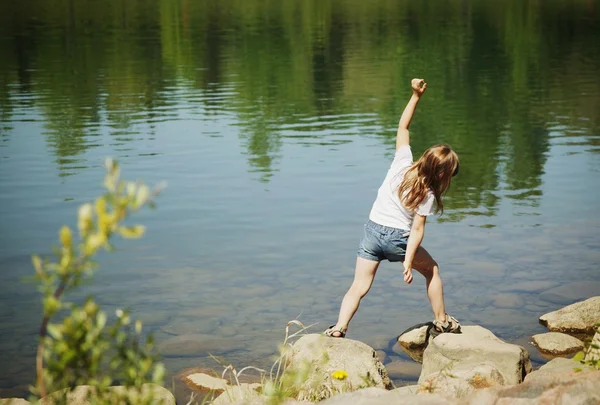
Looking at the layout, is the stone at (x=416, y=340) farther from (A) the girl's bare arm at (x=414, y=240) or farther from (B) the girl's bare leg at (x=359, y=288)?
(A) the girl's bare arm at (x=414, y=240)

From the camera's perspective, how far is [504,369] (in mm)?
6480

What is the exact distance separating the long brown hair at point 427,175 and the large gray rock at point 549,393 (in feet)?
7.71

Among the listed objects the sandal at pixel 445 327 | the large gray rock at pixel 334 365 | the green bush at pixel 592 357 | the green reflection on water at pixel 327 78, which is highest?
the green bush at pixel 592 357

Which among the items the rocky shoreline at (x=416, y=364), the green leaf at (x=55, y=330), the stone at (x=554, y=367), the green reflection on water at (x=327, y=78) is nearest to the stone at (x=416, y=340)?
the rocky shoreline at (x=416, y=364)

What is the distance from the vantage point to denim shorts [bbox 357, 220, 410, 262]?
702cm

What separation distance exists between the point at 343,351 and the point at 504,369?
1.11 m

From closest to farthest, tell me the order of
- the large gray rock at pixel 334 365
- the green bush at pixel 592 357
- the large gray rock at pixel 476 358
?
the green bush at pixel 592 357
the large gray rock at pixel 334 365
the large gray rock at pixel 476 358

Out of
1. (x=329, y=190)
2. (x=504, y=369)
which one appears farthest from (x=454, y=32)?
(x=504, y=369)

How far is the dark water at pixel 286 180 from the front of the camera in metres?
8.41

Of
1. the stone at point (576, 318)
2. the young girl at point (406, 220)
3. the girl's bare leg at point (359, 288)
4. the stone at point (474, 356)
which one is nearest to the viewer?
the stone at point (474, 356)

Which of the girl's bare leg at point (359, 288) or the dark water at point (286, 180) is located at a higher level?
the girl's bare leg at point (359, 288)

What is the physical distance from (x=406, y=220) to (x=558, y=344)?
1.61 meters

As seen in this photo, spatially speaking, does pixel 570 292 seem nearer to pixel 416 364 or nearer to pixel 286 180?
pixel 416 364

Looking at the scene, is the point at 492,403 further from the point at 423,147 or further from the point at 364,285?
the point at 423,147
